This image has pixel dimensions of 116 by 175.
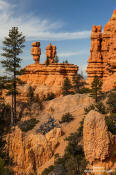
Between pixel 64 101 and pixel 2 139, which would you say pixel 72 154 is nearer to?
pixel 2 139

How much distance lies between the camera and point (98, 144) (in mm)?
9898

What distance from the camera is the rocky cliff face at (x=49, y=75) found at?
3694cm

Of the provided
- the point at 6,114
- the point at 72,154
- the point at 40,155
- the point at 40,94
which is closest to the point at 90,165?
the point at 72,154

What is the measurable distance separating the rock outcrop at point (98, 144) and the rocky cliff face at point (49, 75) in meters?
25.4

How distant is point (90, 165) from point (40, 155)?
7379mm

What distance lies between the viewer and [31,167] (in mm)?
15594

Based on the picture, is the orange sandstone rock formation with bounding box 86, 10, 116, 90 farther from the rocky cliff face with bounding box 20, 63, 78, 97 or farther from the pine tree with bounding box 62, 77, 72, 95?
the pine tree with bounding box 62, 77, 72, 95

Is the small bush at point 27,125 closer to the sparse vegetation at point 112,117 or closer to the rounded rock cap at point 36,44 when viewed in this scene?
the sparse vegetation at point 112,117

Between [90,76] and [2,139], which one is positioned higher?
[90,76]

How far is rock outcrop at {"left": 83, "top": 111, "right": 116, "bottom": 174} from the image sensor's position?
9797mm

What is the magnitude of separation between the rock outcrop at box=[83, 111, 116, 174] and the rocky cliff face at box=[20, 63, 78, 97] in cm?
2543

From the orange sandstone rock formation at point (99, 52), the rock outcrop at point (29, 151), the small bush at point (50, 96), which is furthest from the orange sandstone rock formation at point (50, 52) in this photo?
the rock outcrop at point (29, 151)

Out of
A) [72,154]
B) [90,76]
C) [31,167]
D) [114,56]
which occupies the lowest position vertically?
[31,167]

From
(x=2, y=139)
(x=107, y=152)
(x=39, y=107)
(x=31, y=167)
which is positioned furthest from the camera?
(x=39, y=107)
